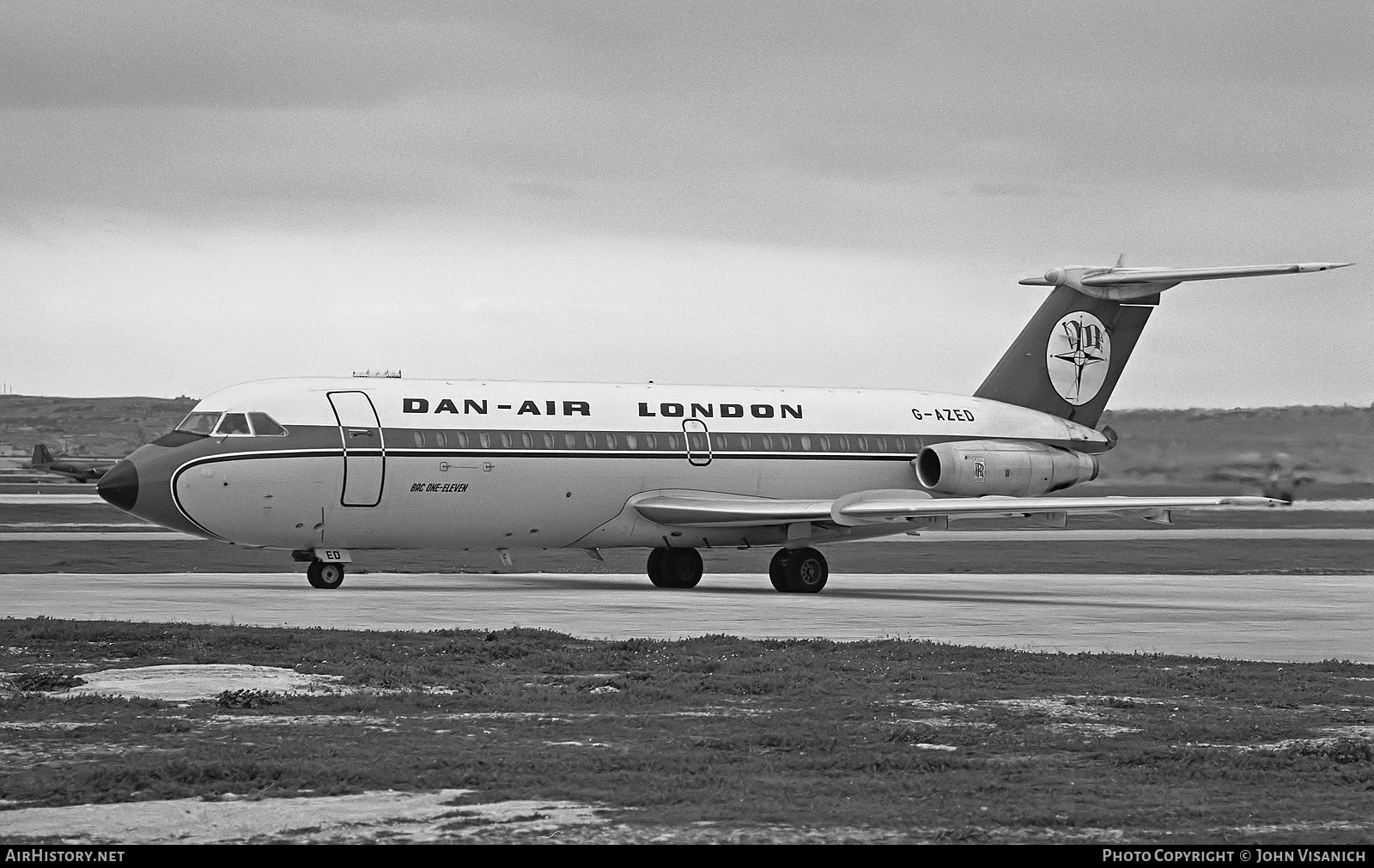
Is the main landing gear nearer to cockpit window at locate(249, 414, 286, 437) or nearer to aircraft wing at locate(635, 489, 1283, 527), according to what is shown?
aircraft wing at locate(635, 489, 1283, 527)

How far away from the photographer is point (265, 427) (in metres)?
33.7

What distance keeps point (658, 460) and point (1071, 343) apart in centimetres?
1187

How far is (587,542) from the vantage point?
37281mm

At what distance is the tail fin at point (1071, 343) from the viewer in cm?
4269

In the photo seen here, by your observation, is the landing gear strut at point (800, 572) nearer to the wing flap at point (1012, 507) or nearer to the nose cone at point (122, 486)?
the wing flap at point (1012, 507)

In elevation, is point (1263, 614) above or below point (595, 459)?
below

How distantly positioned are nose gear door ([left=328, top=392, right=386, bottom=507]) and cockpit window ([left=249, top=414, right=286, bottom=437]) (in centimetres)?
114

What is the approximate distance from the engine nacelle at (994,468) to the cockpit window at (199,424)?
15.7 metres

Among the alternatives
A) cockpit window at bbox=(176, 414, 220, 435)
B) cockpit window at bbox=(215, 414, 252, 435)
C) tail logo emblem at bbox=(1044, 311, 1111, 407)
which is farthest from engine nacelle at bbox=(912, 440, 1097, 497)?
cockpit window at bbox=(176, 414, 220, 435)

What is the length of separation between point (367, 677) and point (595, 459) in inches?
763

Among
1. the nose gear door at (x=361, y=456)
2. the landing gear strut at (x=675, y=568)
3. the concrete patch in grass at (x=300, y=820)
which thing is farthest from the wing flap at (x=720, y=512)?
the concrete patch in grass at (x=300, y=820)

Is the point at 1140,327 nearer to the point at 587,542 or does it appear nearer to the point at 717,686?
the point at 587,542

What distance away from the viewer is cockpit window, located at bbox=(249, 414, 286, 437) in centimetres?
3356

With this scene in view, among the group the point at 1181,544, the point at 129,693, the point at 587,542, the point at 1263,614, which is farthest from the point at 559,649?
the point at 1181,544
